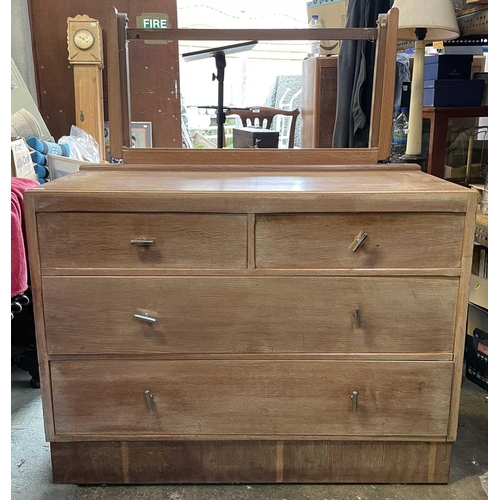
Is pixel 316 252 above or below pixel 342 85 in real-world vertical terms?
below

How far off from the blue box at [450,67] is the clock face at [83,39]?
1.62 meters

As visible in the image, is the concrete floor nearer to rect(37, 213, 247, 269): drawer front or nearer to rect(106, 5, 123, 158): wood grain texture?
rect(37, 213, 247, 269): drawer front

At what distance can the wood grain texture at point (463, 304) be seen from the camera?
1.06 meters

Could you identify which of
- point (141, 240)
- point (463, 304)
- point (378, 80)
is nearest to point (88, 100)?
point (378, 80)

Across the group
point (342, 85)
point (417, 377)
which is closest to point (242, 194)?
→ point (417, 377)

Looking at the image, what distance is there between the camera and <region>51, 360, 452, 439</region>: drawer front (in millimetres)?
1132

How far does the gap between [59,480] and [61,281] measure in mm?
474

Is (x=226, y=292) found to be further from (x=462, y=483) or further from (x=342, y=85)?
(x=342, y=85)

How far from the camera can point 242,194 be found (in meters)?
1.04

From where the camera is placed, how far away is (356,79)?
2.23 metres

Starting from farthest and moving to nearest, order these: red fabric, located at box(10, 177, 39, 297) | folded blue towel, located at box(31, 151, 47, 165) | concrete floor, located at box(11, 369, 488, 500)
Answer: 1. folded blue towel, located at box(31, 151, 47, 165)
2. red fabric, located at box(10, 177, 39, 297)
3. concrete floor, located at box(11, 369, 488, 500)

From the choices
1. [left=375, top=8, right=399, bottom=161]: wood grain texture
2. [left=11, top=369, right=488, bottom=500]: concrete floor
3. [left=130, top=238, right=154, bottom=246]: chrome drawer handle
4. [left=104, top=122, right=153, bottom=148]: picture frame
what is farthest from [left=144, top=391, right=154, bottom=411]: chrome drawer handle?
[left=104, top=122, right=153, bottom=148]: picture frame

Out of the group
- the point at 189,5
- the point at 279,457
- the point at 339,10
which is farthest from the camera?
the point at 189,5

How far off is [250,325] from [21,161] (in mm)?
942
